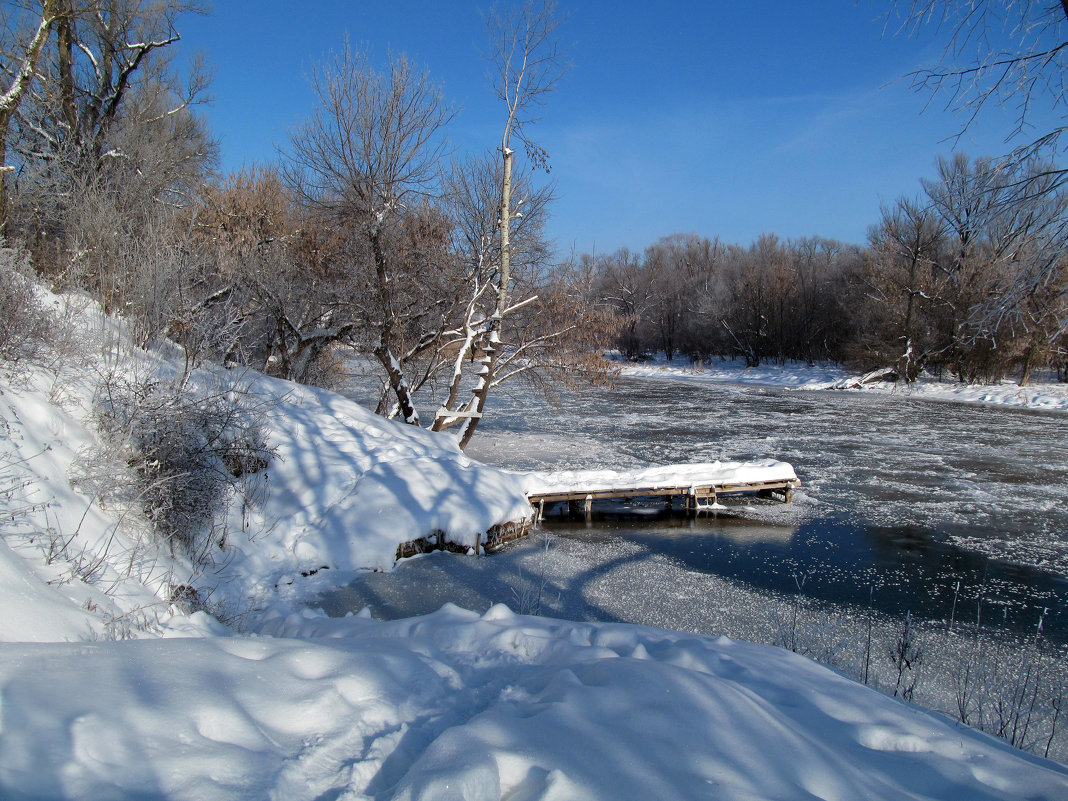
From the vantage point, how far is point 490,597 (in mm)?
7520

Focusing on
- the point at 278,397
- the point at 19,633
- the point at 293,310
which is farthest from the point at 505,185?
the point at 19,633

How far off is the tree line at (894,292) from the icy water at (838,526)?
10.8 ft

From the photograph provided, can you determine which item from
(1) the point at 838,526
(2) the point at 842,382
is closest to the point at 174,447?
(1) the point at 838,526

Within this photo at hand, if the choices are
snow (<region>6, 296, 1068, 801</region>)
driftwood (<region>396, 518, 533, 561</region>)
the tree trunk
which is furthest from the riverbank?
snow (<region>6, 296, 1068, 801</region>)

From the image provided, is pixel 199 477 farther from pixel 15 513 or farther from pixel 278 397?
pixel 278 397

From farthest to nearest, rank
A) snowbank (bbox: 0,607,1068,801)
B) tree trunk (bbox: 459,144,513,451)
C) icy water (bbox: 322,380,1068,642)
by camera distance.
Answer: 1. tree trunk (bbox: 459,144,513,451)
2. icy water (bbox: 322,380,1068,642)
3. snowbank (bbox: 0,607,1068,801)

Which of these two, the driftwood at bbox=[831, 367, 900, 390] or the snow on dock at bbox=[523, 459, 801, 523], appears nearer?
the snow on dock at bbox=[523, 459, 801, 523]

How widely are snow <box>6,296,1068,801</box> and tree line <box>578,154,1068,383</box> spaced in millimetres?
2297

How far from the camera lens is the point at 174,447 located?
20.4 ft

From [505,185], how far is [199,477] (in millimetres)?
9301

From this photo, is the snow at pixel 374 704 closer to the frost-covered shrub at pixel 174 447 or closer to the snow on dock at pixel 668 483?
the frost-covered shrub at pixel 174 447

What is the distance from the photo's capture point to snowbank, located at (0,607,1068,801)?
1.93m

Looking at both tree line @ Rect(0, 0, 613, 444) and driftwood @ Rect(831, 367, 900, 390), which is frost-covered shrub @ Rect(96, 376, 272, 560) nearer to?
tree line @ Rect(0, 0, 613, 444)

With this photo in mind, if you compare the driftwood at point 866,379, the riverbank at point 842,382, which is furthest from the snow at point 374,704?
the driftwood at point 866,379
